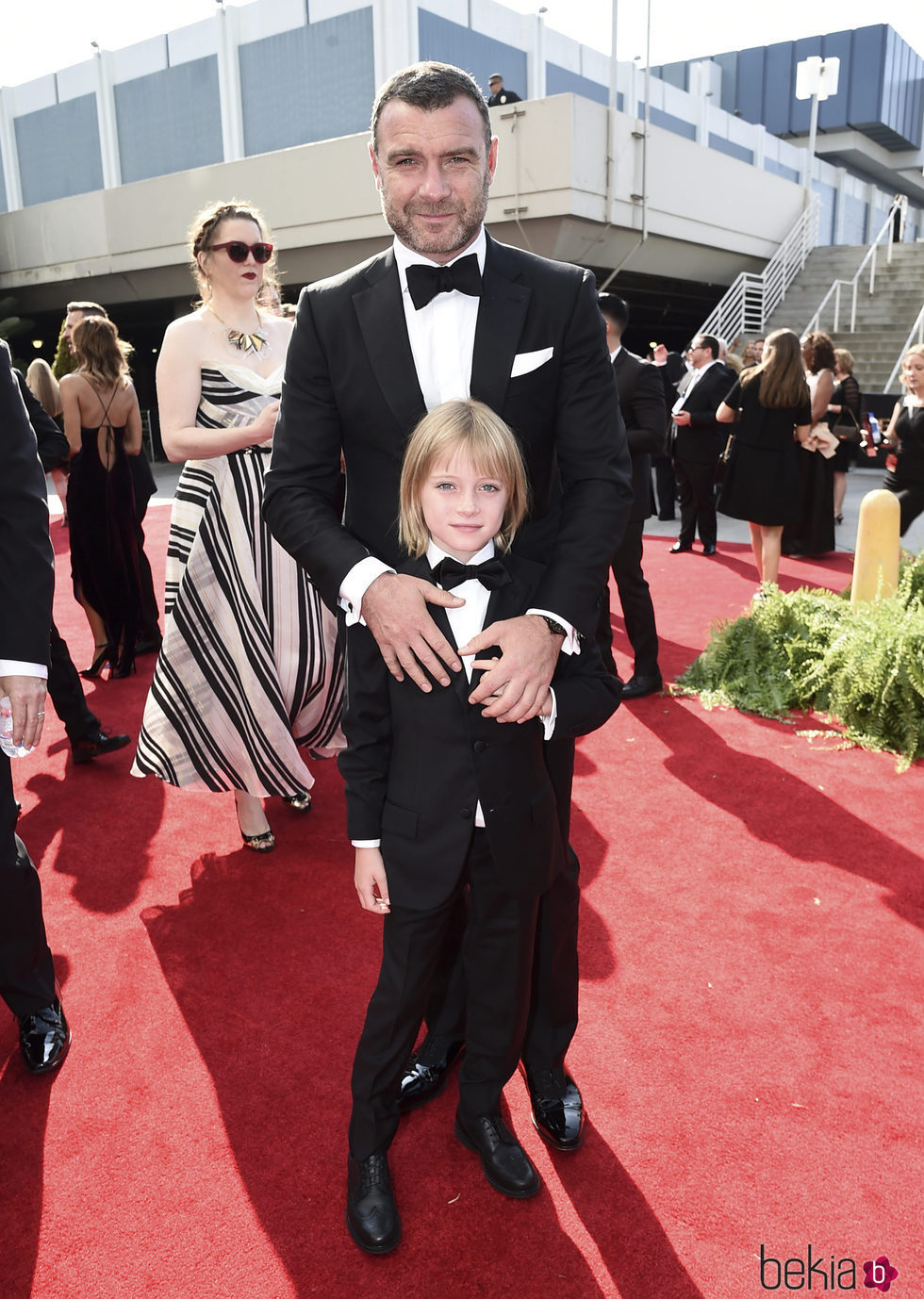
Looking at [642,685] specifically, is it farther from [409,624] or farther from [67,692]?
[409,624]

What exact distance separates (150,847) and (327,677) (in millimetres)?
959

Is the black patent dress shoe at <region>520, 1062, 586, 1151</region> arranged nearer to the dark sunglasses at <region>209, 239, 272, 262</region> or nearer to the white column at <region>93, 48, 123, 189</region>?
the dark sunglasses at <region>209, 239, 272, 262</region>

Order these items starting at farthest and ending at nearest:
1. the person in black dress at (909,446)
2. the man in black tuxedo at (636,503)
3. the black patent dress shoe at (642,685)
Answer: the person in black dress at (909,446)
the black patent dress shoe at (642,685)
the man in black tuxedo at (636,503)

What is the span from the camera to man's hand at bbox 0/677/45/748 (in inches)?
85.7

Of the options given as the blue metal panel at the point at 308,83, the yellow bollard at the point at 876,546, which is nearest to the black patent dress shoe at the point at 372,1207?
the yellow bollard at the point at 876,546

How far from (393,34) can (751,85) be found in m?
22.8

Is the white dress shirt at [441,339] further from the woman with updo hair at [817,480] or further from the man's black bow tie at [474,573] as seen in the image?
the woman with updo hair at [817,480]

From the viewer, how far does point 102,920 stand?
3.05 m

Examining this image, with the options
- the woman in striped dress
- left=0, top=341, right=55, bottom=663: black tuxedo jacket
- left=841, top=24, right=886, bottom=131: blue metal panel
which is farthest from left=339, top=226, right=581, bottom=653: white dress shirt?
left=841, top=24, right=886, bottom=131: blue metal panel

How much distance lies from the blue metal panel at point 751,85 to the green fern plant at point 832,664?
1452 inches

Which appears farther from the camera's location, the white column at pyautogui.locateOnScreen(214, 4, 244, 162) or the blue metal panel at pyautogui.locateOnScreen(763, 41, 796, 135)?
the blue metal panel at pyautogui.locateOnScreen(763, 41, 796, 135)

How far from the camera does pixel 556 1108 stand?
2.11 metres

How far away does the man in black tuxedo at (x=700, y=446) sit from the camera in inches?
316

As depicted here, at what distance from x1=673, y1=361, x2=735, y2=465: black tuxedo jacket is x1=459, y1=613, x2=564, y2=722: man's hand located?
6784mm
